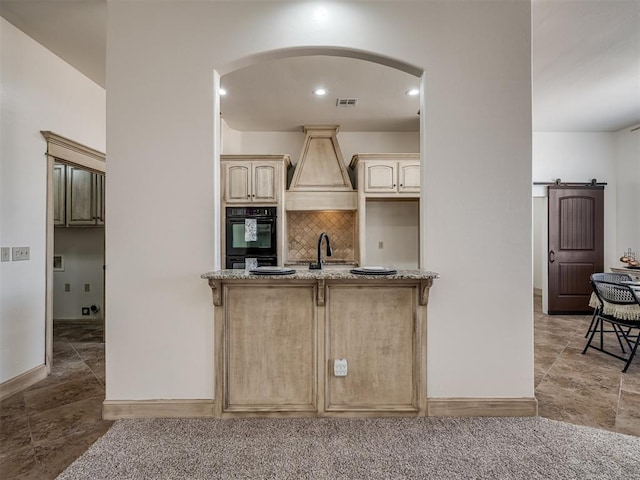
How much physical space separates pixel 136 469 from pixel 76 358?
2.27 m

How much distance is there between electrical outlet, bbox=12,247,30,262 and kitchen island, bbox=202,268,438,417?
186 centimetres

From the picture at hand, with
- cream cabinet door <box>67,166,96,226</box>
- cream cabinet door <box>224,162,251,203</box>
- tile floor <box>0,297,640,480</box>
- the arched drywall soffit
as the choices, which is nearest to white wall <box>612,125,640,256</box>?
tile floor <box>0,297,640,480</box>

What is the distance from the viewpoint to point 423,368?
7.43 feet

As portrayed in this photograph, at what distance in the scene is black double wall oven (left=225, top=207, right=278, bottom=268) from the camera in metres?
4.43

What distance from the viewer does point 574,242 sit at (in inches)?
209

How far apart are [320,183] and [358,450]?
3.41 metres

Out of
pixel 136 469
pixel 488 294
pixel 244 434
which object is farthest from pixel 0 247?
pixel 488 294

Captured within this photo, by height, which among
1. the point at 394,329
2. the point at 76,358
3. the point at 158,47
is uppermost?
the point at 158,47

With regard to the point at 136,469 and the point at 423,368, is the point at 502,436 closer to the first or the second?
the point at 423,368

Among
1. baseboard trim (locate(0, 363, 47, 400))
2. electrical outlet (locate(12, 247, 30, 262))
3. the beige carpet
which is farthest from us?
electrical outlet (locate(12, 247, 30, 262))

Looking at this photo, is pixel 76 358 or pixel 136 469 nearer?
pixel 136 469

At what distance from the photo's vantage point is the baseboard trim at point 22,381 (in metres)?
2.58

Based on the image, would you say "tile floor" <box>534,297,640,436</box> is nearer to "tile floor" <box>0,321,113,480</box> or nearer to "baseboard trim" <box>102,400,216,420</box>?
"baseboard trim" <box>102,400,216,420</box>

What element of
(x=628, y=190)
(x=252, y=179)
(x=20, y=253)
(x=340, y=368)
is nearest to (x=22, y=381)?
(x=20, y=253)
